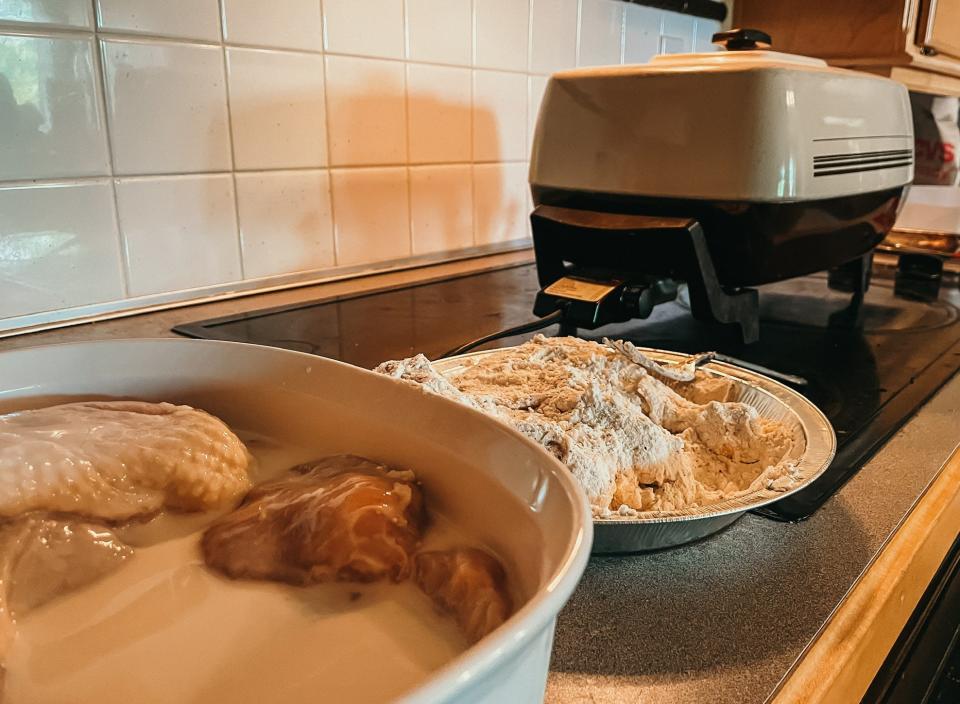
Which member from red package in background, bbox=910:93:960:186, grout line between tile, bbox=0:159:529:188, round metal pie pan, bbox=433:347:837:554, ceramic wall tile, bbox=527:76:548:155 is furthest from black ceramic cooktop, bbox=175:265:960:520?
red package in background, bbox=910:93:960:186

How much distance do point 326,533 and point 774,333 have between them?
661mm

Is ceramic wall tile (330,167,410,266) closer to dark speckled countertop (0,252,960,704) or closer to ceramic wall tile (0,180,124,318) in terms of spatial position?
ceramic wall tile (0,180,124,318)

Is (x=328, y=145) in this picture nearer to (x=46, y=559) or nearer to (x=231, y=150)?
(x=231, y=150)

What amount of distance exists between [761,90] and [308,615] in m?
0.55

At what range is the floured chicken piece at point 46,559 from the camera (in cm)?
23

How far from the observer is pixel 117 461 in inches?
10.4

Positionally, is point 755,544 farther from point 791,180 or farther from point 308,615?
point 791,180

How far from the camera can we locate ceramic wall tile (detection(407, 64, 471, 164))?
959 millimetres

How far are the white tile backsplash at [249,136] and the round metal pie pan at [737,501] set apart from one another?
0.43 m

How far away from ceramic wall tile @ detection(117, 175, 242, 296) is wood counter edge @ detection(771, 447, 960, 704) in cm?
69

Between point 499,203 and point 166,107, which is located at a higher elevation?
point 166,107

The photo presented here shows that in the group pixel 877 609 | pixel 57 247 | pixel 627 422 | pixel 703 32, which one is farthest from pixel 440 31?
pixel 877 609

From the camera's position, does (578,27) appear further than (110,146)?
Yes

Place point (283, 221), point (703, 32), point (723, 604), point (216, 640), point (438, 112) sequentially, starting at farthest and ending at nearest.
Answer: point (703, 32), point (438, 112), point (283, 221), point (723, 604), point (216, 640)
